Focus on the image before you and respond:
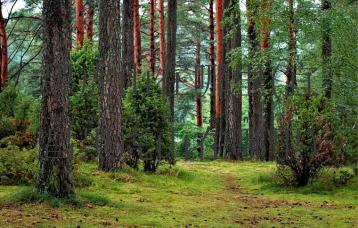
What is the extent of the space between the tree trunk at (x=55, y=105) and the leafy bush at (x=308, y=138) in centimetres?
499

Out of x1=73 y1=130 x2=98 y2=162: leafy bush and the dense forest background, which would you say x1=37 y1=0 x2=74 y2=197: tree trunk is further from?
x1=73 y1=130 x2=98 y2=162: leafy bush

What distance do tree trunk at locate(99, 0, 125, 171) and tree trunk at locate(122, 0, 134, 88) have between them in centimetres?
350

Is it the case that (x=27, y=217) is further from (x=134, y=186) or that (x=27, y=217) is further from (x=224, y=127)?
(x=224, y=127)

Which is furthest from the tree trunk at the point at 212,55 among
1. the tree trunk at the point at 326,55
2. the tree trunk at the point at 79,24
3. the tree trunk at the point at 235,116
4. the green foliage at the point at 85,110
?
the tree trunk at the point at 326,55

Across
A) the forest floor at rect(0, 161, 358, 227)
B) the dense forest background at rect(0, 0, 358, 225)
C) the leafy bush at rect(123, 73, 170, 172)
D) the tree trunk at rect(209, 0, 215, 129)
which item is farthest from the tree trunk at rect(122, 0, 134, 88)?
the tree trunk at rect(209, 0, 215, 129)

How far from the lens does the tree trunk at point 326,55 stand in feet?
39.2

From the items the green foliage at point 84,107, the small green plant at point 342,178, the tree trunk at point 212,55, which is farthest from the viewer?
the tree trunk at point 212,55

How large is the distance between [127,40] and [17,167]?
6798 millimetres

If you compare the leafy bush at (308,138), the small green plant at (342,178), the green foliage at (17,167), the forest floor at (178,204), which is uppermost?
the leafy bush at (308,138)

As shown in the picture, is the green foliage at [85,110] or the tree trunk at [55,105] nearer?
the tree trunk at [55,105]

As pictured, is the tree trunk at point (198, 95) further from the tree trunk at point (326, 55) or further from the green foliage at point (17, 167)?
the green foliage at point (17, 167)

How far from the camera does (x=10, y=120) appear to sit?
1412 centimetres

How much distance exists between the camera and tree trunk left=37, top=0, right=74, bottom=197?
7.47 metres

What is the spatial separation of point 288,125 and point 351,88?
Answer: 213 centimetres
